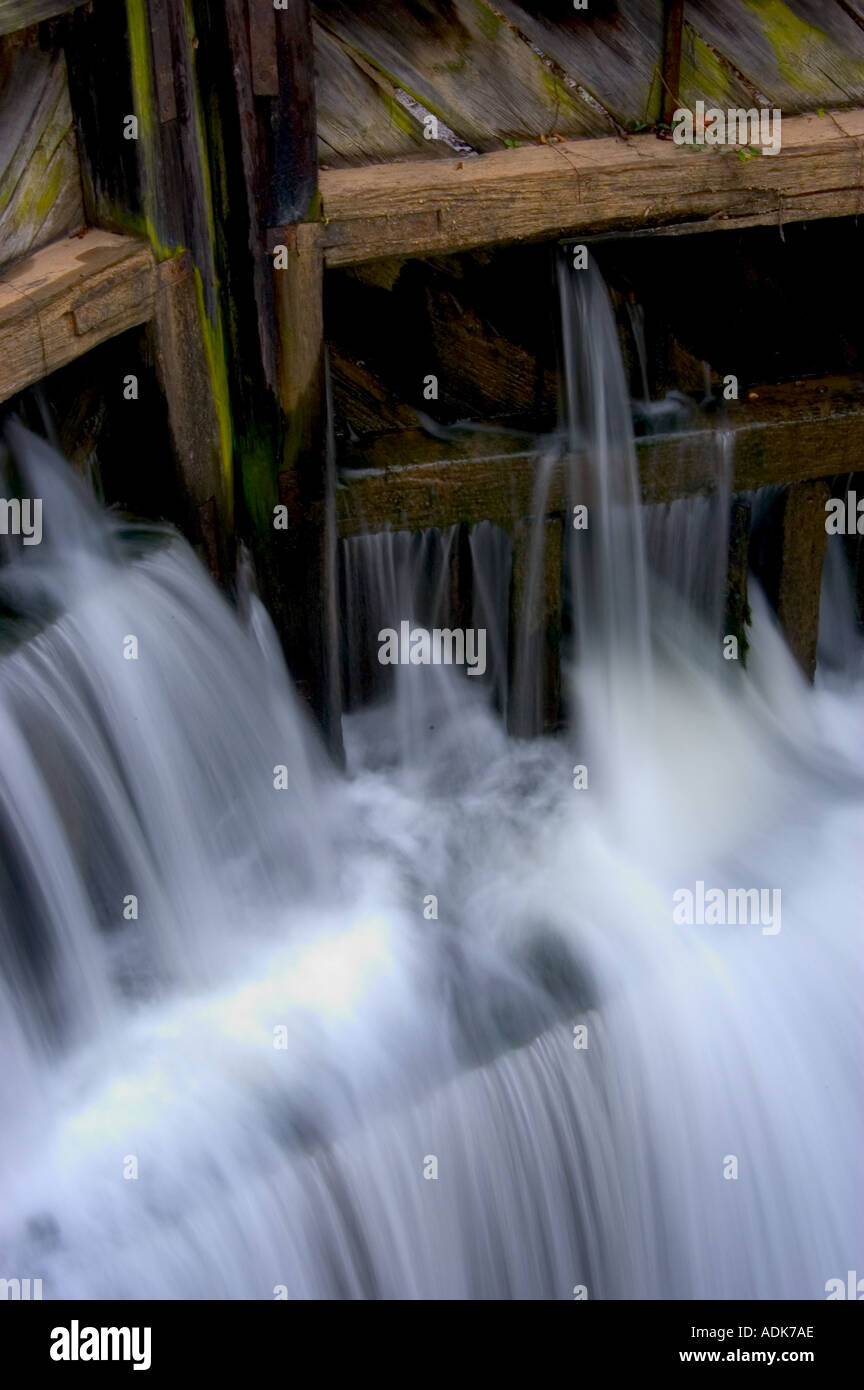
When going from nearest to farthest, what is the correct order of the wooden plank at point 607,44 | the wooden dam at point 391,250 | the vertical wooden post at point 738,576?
the wooden dam at point 391,250 < the wooden plank at point 607,44 < the vertical wooden post at point 738,576

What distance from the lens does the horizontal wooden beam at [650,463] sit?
19.4ft

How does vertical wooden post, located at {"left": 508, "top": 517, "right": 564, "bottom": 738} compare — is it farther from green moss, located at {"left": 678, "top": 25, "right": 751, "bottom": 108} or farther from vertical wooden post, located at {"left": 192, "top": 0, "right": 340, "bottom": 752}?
green moss, located at {"left": 678, "top": 25, "right": 751, "bottom": 108}

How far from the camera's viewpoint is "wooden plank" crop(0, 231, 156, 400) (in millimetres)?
4520

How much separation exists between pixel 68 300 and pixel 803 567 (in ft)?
11.5

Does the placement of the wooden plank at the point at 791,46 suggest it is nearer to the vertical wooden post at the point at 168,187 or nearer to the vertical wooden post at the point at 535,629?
the vertical wooden post at the point at 535,629

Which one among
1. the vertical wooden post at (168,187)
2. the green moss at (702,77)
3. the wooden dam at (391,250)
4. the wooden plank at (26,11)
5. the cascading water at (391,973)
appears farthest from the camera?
the green moss at (702,77)

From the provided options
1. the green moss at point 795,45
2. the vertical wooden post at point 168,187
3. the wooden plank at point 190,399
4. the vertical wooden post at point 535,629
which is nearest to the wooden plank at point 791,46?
the green moss at point 795,45

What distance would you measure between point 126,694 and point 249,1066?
1.27 m

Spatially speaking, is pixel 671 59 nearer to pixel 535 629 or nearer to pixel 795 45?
pixel 795 45

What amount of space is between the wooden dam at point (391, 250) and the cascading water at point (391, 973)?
0.28 meters

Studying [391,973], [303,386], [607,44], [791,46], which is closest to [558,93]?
[607,44]

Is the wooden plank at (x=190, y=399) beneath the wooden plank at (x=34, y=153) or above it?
beneath

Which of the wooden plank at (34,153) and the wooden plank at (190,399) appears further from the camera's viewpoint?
the wooden plank at (190,399)

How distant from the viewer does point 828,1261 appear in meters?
5.15
